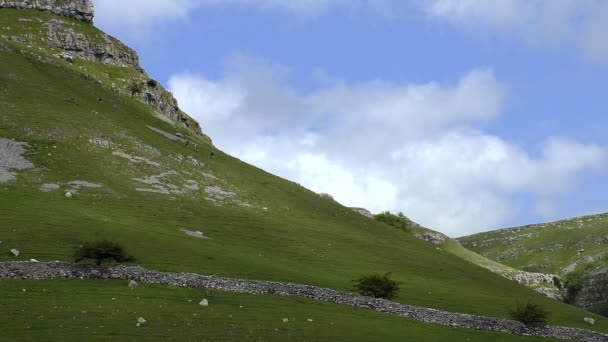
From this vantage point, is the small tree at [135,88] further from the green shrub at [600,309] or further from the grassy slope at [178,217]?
the green shrub at [600,309]

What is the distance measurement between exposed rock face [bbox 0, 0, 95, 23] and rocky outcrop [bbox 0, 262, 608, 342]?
142 meters

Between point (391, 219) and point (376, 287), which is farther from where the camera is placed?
point (391, 219)

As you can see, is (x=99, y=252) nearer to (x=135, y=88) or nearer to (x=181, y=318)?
(x=181, y=318)

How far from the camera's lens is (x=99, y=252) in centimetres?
→ 6694

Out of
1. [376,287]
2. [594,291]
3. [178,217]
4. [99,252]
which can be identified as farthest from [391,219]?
[99,252]

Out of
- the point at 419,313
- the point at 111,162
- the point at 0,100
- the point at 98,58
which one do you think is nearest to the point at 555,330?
the point at 419,313

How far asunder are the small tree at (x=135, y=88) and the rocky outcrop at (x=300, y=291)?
350ft

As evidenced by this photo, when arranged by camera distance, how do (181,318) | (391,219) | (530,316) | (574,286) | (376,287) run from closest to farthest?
(181,318) → (530,316) → (376,287) → (574,286) → (391,219)

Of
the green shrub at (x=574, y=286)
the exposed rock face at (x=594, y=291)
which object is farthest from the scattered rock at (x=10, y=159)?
the green shrub at (x=574, y=286)

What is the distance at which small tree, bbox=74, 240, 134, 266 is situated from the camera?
66625 mm

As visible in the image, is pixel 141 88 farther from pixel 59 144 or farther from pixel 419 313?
pixel 419 313

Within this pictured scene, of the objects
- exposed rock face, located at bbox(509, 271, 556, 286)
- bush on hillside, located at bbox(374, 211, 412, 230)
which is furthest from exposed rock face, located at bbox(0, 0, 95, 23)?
exposed rock face, located at bbox(509, 271, 556, 286)

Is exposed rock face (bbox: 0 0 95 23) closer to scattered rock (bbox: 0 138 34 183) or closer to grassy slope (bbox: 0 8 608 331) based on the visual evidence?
grassy slope (bbox: 0 8 608 331)

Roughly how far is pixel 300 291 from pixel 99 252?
64.6 ft
